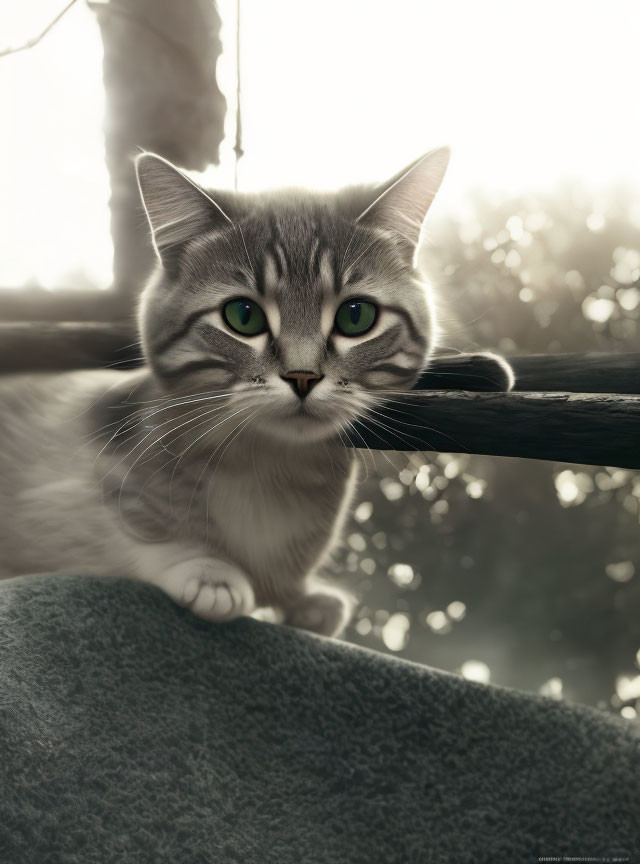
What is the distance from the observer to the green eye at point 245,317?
2.58ft

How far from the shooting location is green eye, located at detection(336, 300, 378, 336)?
0.80m

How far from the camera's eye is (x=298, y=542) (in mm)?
947

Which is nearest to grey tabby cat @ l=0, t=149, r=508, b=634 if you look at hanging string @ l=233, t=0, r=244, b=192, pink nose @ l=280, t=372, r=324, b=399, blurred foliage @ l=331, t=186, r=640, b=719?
pink nose @ l=280, t=372, r=324, b=399

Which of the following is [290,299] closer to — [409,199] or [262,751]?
[409,199]

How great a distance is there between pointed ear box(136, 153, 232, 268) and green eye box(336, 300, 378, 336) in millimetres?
165

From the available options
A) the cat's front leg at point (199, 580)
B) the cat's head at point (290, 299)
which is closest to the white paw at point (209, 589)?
the cat's front leg at point (199, 580)

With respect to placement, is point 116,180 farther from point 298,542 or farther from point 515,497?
point 515,497

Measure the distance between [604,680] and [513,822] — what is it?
0.61 metres

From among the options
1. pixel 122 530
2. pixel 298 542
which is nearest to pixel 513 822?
pixel 298 542

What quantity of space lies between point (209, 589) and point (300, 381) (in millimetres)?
248

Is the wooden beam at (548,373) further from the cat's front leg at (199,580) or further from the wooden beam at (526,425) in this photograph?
the cat's front leg at (199,580)

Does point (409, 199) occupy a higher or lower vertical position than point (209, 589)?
higher

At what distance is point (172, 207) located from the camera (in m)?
0.82

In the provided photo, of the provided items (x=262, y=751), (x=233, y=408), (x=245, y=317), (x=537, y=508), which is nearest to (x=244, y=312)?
(x=245, y=317)
